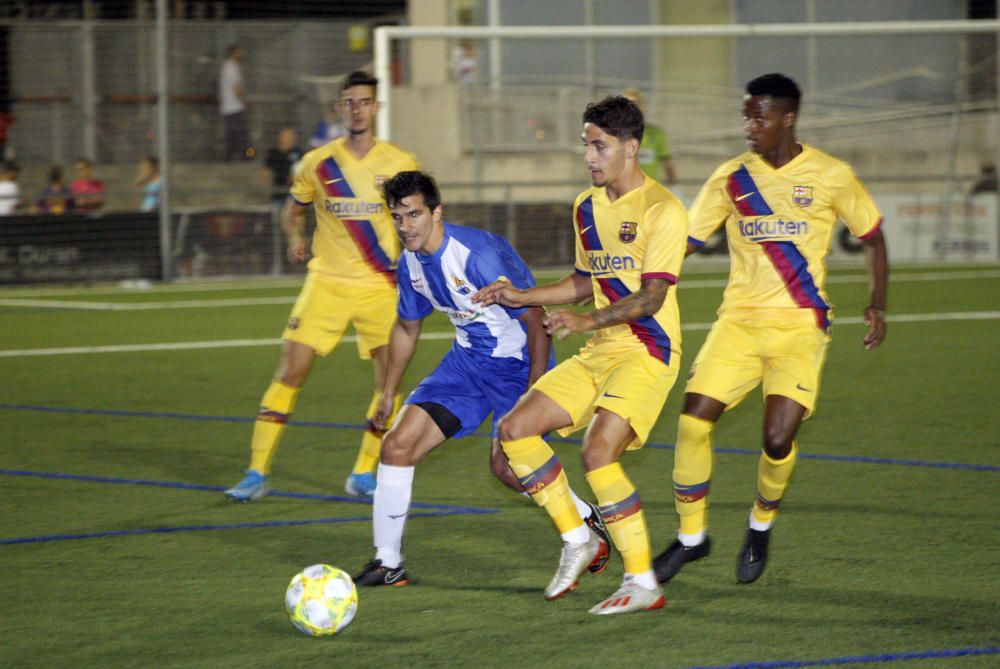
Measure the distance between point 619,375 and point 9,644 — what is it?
2.39 meters

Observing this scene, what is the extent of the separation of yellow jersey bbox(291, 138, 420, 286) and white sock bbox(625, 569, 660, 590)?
10.2ft

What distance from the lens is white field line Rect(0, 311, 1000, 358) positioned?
13.4 meters

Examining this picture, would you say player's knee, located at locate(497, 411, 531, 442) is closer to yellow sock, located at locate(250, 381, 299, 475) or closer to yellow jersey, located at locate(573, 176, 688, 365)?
yellow jersey, located at locate(573, 176, 688, 365)

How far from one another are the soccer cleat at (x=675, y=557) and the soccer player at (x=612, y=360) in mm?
283

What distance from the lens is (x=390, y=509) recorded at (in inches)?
228

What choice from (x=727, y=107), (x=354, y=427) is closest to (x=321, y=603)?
(x=354, y=427)

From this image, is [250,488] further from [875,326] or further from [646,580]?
[875,326]

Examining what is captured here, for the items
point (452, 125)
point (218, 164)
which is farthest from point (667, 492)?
point (218, 164)

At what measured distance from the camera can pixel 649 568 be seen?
5.45 m

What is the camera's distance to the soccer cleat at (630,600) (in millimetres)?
5340

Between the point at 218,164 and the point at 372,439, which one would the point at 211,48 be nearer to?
the point at 218,164

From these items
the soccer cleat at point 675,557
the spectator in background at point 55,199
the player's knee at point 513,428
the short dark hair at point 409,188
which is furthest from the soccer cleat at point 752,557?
the spectator in background at point 55,199

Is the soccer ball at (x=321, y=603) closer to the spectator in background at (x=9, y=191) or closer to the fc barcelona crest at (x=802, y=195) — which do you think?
the fc barcelona crest at (x=802, y=195)

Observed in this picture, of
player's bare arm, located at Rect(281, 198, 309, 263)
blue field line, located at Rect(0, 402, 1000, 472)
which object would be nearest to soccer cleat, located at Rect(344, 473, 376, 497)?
blue field line, located at Rect(0, 402, 1000, 472)
